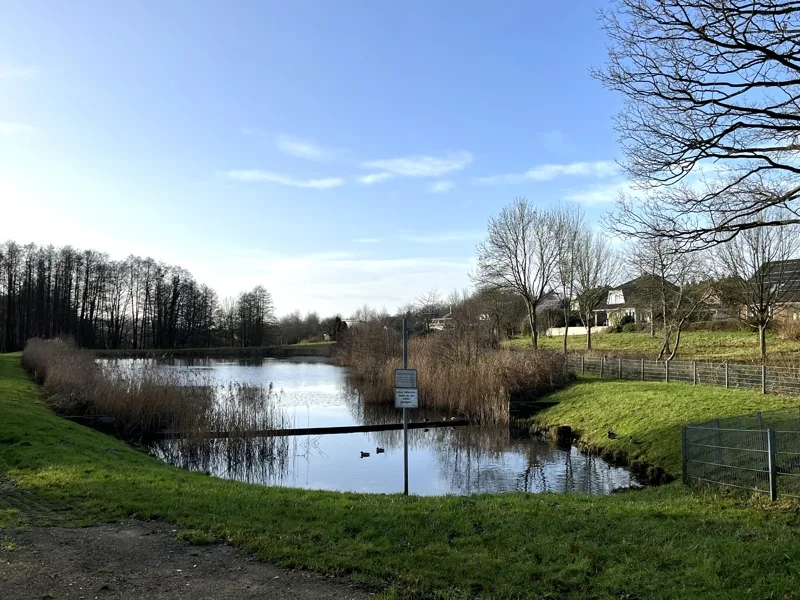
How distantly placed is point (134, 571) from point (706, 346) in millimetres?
36712

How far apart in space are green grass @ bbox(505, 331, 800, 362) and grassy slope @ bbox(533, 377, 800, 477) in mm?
7554

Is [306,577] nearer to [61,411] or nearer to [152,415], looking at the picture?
[152,415]

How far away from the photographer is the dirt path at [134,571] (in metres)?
4.89

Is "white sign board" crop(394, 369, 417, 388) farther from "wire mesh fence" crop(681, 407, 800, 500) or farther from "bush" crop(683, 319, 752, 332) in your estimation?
"bush" crop(683, 319, 752, 332)

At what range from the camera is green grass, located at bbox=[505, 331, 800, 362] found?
96.4 feet

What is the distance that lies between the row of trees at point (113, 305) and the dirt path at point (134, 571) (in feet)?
205

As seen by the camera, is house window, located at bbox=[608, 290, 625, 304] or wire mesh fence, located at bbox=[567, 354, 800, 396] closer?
wire mesh fence, located at bbox=[567, 354, 800, 396]

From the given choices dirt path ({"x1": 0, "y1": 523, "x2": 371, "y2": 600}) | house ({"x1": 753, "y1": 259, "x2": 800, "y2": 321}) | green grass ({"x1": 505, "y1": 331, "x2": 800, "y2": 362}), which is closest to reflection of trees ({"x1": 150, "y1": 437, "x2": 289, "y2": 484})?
dirt path ({"x1": 0, "y1": 523, "x2": 371, "y2": 600})

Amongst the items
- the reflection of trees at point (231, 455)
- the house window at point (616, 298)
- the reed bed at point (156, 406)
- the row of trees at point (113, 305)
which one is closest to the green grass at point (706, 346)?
the reed bed at point (156, 406)

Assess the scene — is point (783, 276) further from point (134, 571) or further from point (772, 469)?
point (134, 571)

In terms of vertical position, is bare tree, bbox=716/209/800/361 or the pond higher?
bare tree, bbox=716/209/800/361

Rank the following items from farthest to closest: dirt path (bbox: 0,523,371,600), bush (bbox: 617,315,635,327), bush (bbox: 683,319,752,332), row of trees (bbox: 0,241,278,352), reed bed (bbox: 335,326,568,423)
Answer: row of trees (bbox: 0,241,278,352) → bush (bbox: 617,315,635,327) → bush (bbox: 683,319,752,332) → reed bed (bbox: 335,326,568,423) → dirt path (bbox: 0,523,371,600)

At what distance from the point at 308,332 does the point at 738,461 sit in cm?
10238

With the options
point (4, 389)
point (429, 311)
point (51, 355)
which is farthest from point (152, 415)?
point (429, 311)
